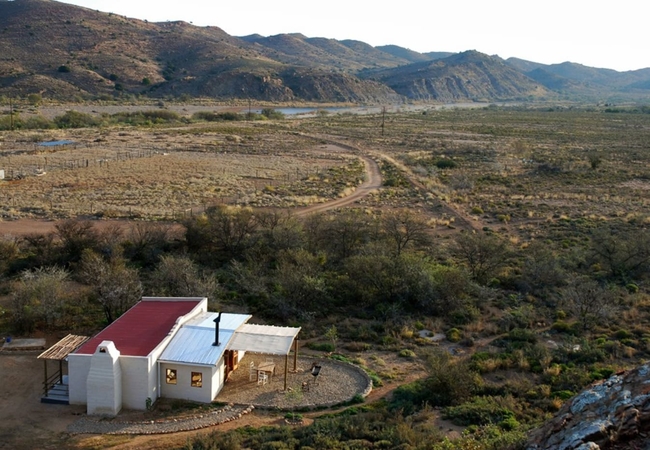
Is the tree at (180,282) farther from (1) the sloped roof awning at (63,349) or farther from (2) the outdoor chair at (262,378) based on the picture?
(2) the outdoor chair at (262,378)

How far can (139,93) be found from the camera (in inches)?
5561

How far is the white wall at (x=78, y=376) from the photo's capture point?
1518 centimetres

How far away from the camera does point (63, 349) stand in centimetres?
1628

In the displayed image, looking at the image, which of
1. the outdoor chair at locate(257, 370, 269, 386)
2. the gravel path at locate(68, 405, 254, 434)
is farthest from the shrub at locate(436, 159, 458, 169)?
the gravel path at locate(68, 405, 254, 434)

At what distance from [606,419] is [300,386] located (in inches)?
397

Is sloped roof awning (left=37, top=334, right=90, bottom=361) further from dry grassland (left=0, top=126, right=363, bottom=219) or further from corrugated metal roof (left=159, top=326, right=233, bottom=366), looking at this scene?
dry grassland (left=0, top=126, right=363, bottom=219)

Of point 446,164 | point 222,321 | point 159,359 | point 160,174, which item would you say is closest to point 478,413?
point 222,321

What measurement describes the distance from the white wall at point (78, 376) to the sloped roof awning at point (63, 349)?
741 millimetres

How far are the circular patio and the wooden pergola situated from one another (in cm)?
452

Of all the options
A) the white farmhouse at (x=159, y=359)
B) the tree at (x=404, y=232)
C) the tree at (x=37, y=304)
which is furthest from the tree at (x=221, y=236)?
the white farmhouse at (x=159, y=359)

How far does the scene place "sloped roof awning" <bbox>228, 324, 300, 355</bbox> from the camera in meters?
16.3

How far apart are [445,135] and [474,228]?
200 feet

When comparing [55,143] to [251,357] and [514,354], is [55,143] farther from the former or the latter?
[514,354]

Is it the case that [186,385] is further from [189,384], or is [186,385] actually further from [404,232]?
[404,232]
